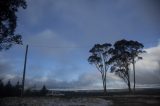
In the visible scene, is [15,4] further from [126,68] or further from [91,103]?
[126,68]

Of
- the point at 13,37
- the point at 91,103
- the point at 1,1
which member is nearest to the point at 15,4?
the point at 1,1

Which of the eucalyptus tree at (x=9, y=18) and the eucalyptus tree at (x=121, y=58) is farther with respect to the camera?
the eucalyptus tree at (x=121, y=58)

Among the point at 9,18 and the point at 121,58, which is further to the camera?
the point at 121,58

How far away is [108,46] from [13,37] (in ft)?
104

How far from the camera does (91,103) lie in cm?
2419

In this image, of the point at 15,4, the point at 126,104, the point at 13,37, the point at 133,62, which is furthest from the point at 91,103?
the point at 133,62

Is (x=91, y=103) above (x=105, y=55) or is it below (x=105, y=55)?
below

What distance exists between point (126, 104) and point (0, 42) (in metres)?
14.6

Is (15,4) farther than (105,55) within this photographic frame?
No

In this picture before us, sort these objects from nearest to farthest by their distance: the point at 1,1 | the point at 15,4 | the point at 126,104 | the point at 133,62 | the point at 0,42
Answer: the point at 1,1 → the point at 15,4 → the point at 0,42 → the point at 126,104 → the point at 133,62

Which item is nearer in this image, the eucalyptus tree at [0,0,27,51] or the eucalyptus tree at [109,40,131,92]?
the eucalyptus tree at [0,0,27,51]

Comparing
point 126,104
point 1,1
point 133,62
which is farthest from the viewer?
point 133,62

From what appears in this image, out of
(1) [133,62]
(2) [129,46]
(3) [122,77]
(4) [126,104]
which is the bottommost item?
(4) [126,104]

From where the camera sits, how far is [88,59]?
50500mm
